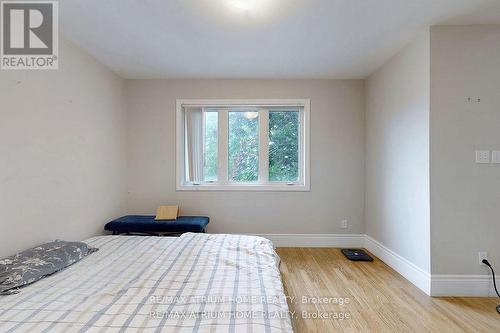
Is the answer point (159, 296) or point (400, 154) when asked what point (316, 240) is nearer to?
point (400, 154)

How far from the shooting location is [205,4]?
1.94 meters

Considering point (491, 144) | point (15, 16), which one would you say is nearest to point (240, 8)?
point (15, 16)

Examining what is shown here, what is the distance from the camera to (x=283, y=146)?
375 centimetres

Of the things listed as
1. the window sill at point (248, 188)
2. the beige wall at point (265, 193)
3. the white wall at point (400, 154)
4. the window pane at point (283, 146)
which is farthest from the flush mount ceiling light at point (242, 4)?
the window sill at point (248, 188)

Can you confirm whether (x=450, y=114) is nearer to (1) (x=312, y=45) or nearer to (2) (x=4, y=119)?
(1) (x=312, y=45)

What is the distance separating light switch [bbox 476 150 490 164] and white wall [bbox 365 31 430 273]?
0.43 metres

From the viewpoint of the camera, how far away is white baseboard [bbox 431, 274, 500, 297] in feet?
7.37

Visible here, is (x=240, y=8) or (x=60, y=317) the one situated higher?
(x=240, y=8)

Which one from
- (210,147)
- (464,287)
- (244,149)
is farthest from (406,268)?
(210,147)

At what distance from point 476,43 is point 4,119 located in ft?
13.4

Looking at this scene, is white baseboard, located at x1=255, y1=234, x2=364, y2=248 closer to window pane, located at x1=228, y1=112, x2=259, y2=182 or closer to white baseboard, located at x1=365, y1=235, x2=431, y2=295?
white baseboard, located at x1=365, y1=235, x2=431, y2=295

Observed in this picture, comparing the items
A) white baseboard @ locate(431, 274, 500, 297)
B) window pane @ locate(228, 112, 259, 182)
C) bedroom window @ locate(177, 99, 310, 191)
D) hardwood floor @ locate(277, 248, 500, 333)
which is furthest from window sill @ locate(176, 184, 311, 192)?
white baseboard @ locate(431, 274, 500, 297)

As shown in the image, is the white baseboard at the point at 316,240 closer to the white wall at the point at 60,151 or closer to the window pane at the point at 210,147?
the window pane at the point at 210,147

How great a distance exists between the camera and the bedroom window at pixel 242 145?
3695 millimetres
